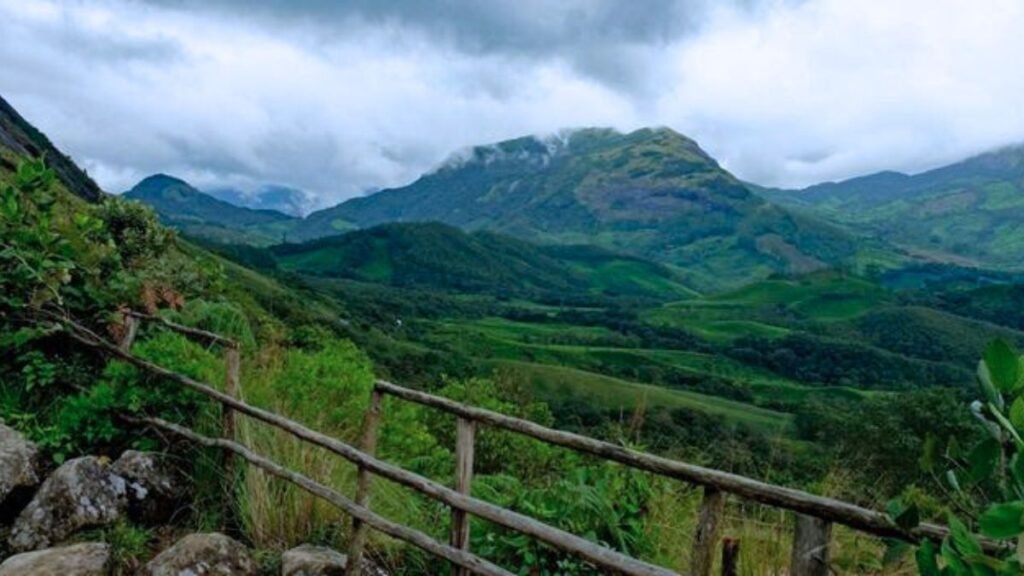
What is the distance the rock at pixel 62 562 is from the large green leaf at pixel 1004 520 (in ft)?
15.8

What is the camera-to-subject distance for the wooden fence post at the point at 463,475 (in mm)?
4395

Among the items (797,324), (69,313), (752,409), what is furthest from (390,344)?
(797,324)

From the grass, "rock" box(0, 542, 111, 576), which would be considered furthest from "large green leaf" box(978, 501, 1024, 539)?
the grass

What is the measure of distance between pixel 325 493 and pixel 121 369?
2414 mm

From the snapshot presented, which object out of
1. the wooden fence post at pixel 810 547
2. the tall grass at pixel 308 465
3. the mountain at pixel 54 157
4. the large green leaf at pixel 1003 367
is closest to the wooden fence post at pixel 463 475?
the tall grass at pixel 308 465

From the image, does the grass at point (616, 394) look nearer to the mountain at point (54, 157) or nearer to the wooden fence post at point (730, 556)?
the mountain at point (54, 157)

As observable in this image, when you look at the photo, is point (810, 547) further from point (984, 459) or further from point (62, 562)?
point (62, 562)

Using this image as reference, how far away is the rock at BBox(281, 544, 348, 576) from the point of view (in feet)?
15.5

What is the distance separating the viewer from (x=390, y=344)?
97.1 metres

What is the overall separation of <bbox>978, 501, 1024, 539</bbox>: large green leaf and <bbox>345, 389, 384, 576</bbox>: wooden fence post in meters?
3.76

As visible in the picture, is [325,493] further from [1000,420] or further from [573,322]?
[573,322]

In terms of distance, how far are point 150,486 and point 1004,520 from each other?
5.51m

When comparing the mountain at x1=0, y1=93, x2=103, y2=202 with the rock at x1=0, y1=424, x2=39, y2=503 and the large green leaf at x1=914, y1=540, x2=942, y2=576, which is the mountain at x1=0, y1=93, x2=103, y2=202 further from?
the large green leaf at x1=914, y1=540, x2=942, y2=576

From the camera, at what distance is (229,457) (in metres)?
5.76
